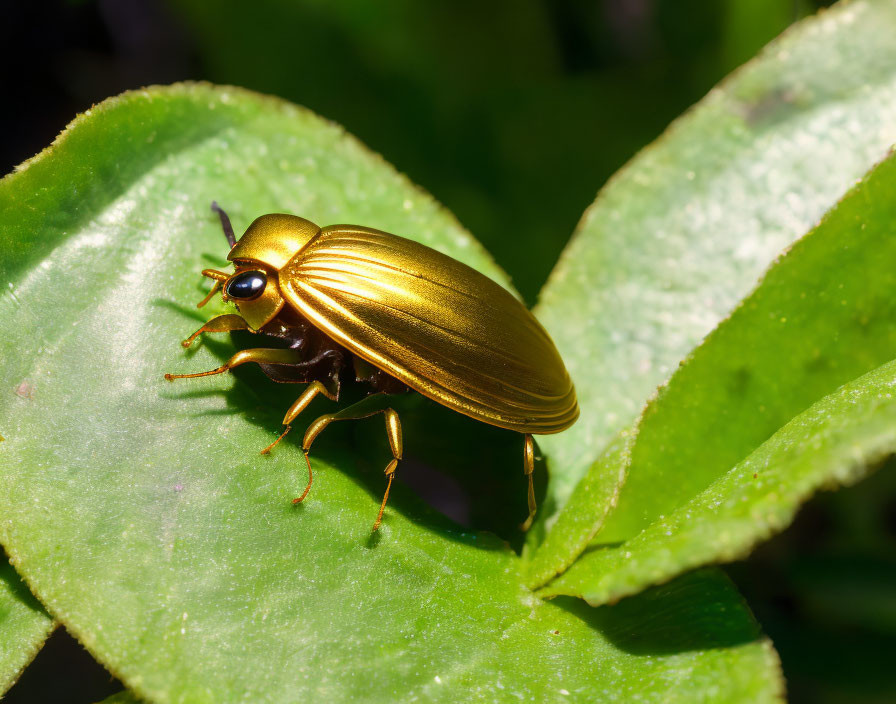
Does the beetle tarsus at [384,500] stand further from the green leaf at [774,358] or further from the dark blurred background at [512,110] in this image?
the dark blurred background at [512,110]

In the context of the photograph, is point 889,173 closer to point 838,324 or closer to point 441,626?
point 838,324

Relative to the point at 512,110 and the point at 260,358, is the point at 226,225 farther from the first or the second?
the point at 512,110

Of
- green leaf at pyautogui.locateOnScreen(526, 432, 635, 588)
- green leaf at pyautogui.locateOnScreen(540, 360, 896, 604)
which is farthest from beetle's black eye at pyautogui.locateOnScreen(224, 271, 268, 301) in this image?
green leaf at pyautogui.locateOnScreen(540, 360, 896, 604)

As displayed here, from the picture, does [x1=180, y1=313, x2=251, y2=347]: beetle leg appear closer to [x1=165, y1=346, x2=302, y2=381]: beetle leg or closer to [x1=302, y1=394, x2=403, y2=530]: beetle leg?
[x1=165, y1=346, x2=302, y2=381]: beetle leg

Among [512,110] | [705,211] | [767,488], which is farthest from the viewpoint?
[512,110]

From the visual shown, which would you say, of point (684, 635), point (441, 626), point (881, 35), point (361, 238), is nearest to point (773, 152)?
point (881, 35)

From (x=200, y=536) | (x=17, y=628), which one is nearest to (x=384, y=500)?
(x=200, y=536)

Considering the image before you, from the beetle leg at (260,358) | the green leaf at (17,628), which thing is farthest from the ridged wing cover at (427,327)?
the green leaf at (17,628)

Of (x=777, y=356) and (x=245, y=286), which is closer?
(x=777, y=356)
